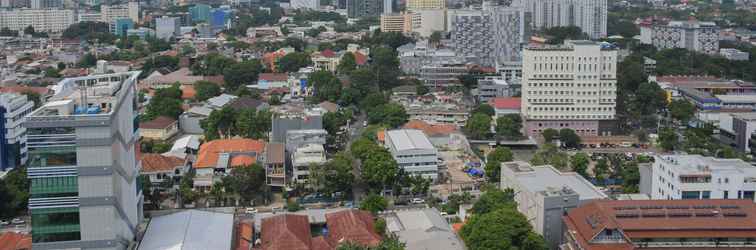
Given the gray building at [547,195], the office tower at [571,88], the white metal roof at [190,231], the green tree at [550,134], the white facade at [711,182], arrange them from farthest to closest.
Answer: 1. the office tower at [571,88]
2. the green tree at [550,134]
3. the white facade at [711,182]
4. the gray building at [547,195]
5. the white metal roof at [190,231]

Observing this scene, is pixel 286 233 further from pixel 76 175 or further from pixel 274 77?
pixel 274 77

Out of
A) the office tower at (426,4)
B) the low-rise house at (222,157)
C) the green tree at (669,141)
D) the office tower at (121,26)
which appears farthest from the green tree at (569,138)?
the office tower at (121,26)

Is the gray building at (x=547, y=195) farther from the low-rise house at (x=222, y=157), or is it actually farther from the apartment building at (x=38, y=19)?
the apartment building at (x=38, y=19)

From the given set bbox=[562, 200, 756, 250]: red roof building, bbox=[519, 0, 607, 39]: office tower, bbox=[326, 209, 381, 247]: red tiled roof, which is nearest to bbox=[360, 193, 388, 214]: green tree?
bbox=[326, 209, 381, 247]: red tiled roof

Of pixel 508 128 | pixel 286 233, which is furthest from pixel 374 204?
pixel 508 128

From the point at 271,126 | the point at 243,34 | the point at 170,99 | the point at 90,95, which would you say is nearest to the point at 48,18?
the point at 243,34

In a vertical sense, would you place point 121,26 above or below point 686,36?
above
